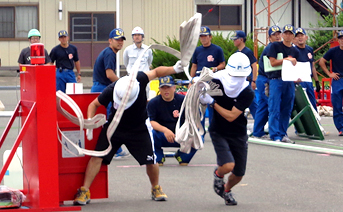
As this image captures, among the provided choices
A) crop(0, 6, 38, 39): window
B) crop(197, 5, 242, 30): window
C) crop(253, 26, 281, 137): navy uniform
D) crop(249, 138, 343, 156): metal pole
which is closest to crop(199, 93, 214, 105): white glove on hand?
crop(249, 138, 343, 156): metal pole

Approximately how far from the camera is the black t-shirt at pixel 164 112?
9.12m

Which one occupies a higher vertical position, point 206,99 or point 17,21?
point 17,21

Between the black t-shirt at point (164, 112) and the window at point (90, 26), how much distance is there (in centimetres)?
2508

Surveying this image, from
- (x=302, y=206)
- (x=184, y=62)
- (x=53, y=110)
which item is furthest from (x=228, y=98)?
(x=53, y=110)

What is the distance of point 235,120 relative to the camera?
6.79m

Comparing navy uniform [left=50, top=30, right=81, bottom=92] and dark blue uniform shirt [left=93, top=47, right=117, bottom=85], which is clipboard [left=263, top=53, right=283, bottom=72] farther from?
navy uniform [left=50, top=30, right=81, bottom=92]

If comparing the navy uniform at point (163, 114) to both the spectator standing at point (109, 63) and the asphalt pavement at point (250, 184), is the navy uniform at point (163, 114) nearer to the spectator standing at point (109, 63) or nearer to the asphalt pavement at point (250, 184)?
the asphalt pavement at point (250, 184)

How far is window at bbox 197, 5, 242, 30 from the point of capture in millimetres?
34938

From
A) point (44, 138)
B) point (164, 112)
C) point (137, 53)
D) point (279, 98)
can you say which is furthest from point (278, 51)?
point (44, 138)

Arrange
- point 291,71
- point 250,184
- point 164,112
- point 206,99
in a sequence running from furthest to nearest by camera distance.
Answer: point 291,71 → point 164,112 → point 250,184 → point 206,99

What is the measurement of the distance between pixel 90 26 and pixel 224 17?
7149mm

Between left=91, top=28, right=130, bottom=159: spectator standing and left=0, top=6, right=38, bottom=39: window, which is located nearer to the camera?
left=91, top=28, right=130, bottom=159: spectator standing

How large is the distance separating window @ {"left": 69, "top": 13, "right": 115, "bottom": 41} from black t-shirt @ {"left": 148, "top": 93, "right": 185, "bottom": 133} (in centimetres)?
2508

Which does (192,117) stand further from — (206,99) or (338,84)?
(338,84)
